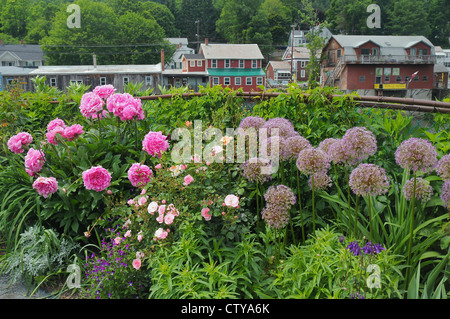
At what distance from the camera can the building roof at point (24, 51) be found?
154 ft

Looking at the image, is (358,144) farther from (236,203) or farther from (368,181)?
(236,203)

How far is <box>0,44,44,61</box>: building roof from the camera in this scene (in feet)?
154

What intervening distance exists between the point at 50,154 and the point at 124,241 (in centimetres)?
126

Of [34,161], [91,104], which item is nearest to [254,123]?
[91,104]

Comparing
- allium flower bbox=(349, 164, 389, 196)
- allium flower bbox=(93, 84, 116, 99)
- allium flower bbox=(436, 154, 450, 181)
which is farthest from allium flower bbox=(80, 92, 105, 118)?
allium flower bbox=(436, 154, 450, 181)

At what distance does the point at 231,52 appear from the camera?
36.5 metres

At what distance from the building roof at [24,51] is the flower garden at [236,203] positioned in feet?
165

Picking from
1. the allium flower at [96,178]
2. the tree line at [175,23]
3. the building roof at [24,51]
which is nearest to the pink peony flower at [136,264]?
the allium flower at [96,178]

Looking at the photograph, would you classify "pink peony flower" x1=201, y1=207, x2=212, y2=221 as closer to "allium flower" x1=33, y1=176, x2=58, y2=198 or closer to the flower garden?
the flower garden

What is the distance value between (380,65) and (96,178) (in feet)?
112

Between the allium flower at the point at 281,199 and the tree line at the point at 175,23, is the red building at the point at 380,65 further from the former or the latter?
the allium flower at the point at 281,199
